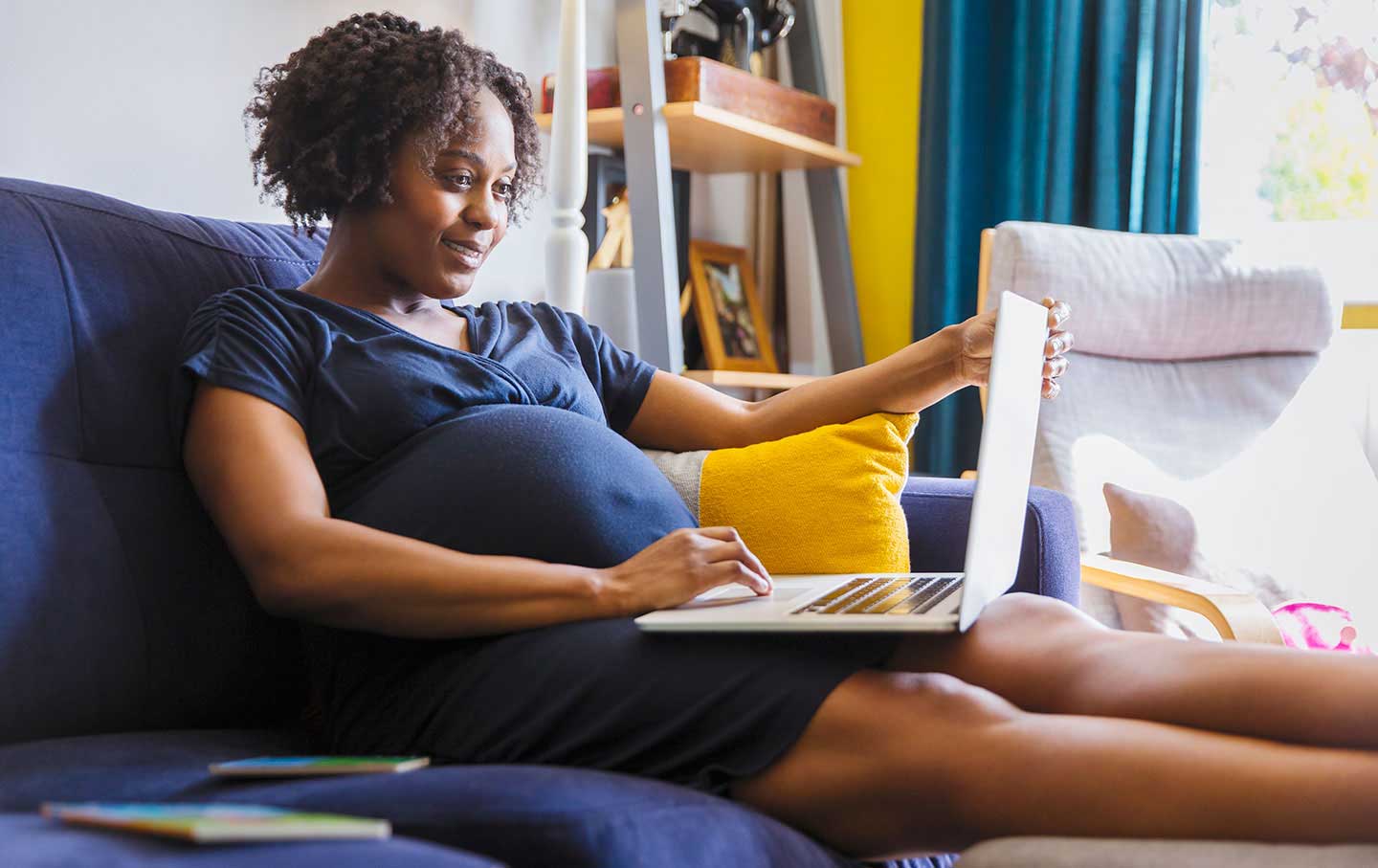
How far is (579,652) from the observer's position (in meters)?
0.98

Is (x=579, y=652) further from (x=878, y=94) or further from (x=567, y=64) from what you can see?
(x=878, y=94)

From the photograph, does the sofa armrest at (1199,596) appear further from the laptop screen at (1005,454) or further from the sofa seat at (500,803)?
the sofa seat at (500,803)

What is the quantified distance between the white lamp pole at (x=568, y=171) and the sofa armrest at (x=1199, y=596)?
2.81 ft

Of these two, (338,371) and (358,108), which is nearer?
(338,371)

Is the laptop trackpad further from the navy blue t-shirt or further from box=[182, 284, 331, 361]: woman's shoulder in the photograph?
box=[182, 284, 331, 361]: woman's shoulder

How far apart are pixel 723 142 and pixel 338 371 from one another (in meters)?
1.41

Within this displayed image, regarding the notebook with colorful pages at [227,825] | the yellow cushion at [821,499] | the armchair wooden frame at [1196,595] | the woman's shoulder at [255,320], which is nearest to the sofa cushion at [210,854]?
the notebook with colorful pages at [227,825]

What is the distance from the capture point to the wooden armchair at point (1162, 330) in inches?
81.0

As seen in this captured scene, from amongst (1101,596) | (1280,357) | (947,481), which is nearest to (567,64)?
(947,481)

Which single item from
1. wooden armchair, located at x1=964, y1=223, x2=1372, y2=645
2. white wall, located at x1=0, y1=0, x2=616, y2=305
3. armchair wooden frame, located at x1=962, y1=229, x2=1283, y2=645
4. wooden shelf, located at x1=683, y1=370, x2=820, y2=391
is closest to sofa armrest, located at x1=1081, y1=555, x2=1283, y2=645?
armchair wooden frame, located at x1=962, y1=229, x2=1283, y2=645

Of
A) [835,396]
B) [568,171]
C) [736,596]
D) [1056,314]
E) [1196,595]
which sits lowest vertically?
[1196,595]

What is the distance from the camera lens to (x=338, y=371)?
1178mm

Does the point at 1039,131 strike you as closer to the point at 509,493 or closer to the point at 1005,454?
the point at 1005,454

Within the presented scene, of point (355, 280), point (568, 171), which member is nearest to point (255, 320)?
point (355, 280)
